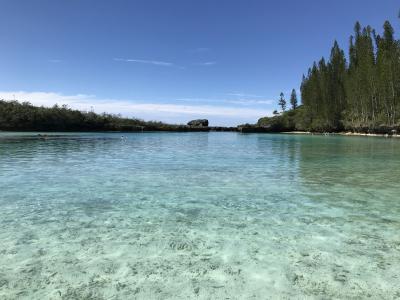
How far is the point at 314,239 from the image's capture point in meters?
5.91

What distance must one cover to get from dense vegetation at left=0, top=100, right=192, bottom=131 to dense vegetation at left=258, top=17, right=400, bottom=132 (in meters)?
41.3

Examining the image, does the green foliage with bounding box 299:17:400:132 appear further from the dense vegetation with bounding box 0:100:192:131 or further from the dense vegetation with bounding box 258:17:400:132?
the dense vegetation with bounding box 0:100:192:131

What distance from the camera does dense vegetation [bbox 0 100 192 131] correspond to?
266 ft

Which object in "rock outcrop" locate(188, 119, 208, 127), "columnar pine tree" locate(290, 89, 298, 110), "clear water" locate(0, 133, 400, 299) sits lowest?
"clear water" locate(0, 133, 400, 299)

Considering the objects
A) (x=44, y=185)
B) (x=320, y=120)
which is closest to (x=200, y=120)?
(x=320, y=120)

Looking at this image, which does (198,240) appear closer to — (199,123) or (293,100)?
(199,123)

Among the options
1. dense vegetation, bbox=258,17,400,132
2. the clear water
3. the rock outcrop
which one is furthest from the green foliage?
the clear water

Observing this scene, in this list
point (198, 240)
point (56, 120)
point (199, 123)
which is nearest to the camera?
point (198, 240)

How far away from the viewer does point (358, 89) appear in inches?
2645

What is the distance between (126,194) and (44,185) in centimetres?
310

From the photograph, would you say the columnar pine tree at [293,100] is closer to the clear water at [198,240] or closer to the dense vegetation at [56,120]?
the dense vegetation at [56,120]

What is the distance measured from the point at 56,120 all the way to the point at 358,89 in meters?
66.9

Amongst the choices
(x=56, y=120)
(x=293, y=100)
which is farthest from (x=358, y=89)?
(x=56, y=120)

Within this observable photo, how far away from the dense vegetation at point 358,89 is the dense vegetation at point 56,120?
4127 cm
